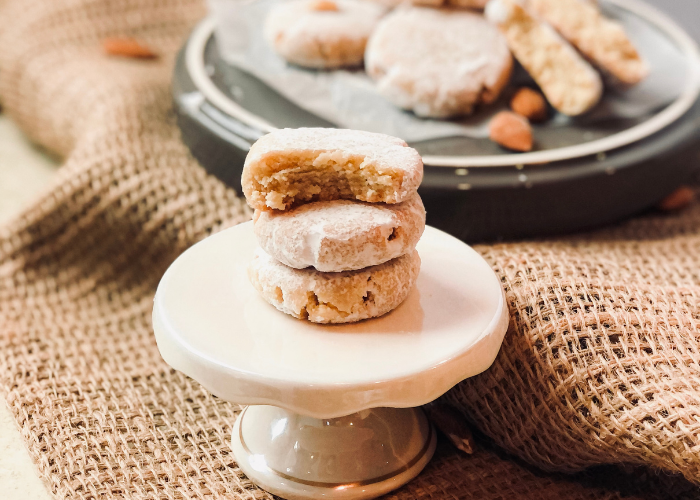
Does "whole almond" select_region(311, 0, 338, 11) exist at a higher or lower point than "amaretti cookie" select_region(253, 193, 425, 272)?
higher

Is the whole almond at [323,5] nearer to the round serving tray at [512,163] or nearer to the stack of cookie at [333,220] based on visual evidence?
the round serving tray at [512,163]

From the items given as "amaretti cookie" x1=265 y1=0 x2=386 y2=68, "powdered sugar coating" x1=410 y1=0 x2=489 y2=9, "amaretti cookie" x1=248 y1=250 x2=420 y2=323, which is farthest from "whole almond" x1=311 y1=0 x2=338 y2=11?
"amaretti cookie" x1=248 y1=250 x2=420 y2=323

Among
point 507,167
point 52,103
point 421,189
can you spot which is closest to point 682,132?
point 507,167

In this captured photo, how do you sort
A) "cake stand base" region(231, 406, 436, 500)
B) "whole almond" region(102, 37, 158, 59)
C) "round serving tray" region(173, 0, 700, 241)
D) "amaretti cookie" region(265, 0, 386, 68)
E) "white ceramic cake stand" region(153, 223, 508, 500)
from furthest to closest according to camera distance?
"whole almond" region(102, 37, 158, 59) → "amaretti cookie" region(265, 0, 386, 68) → "round serving tray" region(173, 0, 700, 241) → "cake stand base" region(231, 406, 436, 500) → "white ceramic cake stand" region(153, 223, 508, 500)

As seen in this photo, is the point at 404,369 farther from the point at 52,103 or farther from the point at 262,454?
the point at 52,103

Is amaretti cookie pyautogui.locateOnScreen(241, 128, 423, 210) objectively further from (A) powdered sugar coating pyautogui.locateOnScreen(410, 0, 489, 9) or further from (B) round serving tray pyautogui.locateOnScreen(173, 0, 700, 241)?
(A) powdered sugar coating pyautogui.locateOnScreen(410, 0, 489, 9)

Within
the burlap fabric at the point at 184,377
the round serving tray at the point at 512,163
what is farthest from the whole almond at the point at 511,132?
the burlap fabric at the point at 184,377

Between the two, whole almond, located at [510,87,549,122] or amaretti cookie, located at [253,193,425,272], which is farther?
whole almond, located at [510,87,549,122]
